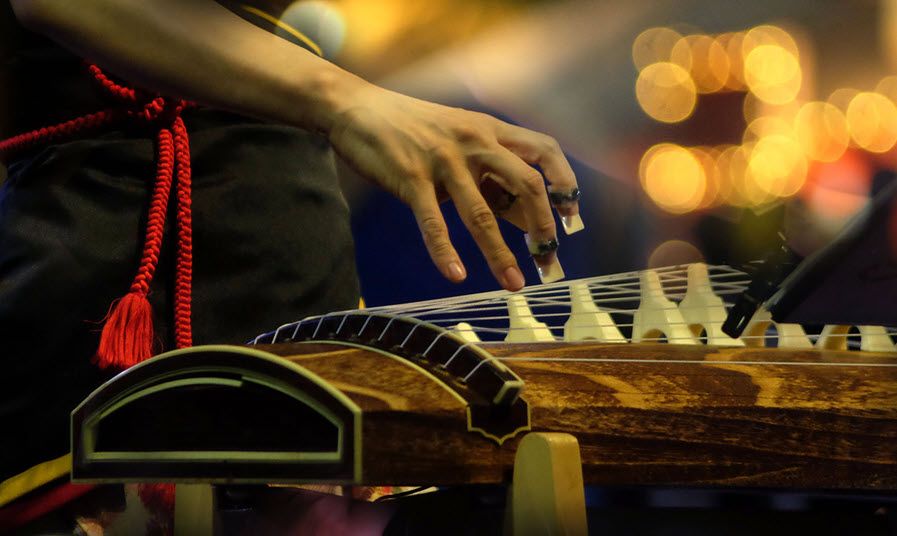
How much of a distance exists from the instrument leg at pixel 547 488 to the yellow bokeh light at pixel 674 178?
210 centimetres

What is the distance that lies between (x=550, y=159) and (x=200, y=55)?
0.34 metres

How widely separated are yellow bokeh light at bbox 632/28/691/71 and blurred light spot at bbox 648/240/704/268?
572 mm

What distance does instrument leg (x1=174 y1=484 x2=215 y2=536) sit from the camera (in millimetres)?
701

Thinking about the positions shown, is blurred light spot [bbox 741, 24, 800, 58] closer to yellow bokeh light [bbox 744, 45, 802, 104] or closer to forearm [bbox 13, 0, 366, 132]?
yellow bokeh light [bbox 744, 45, 802, 104]

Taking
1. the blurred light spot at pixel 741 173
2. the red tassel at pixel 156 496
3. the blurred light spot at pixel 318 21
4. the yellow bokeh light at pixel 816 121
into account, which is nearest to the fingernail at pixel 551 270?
the red tassel at pixel 156 496

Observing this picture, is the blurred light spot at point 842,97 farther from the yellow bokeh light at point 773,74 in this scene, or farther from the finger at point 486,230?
the finger at point 486,230

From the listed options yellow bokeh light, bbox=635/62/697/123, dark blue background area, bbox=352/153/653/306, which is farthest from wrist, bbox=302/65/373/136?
yellow bokeh light, bbox=635/62/697/123

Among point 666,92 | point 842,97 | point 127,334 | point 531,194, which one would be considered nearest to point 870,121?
point 842,97

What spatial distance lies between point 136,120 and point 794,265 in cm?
73

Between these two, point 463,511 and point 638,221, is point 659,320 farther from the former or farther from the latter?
point 638,221

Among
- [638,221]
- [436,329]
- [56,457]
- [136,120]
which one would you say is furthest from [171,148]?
[638,221]

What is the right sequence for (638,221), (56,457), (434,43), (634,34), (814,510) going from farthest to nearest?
(634,34) → (638,221) → (434,43) → (56,457) → (814,510)

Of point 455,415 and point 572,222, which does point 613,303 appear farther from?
point 455,415

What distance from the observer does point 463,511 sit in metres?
0.72
